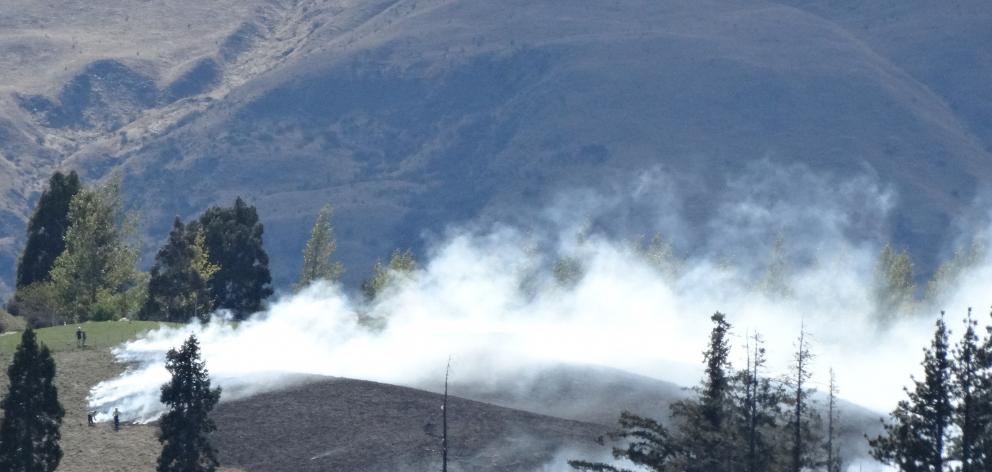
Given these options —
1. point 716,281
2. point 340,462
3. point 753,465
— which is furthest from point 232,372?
point 716,281

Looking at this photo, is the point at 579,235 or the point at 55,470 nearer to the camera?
the point at 55,470

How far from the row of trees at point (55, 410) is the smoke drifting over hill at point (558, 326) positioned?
17.9 m

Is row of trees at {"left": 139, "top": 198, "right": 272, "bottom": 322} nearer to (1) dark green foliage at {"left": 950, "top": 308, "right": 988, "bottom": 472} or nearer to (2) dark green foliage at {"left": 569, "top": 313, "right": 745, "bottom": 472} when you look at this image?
(2) dark green foliage at {"left": 569, "top": 313, "right": 745, "bottom": 472}

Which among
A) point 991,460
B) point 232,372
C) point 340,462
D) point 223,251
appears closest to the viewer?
point 991,460

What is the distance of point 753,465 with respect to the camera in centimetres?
6781

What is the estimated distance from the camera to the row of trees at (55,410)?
73.0 meters

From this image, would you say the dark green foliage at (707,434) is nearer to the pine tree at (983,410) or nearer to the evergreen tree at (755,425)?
the evergreen tree at (755,425)

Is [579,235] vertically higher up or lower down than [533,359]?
higher up

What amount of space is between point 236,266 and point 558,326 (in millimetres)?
31169

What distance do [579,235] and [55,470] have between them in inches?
4304

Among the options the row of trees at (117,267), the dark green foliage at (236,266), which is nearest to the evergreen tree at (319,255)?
the row of trees at (117,267)

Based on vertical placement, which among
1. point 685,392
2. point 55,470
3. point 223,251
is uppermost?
point 223,251

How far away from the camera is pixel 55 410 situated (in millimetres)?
74625

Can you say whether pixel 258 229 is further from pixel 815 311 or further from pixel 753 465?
pixel 753 465
